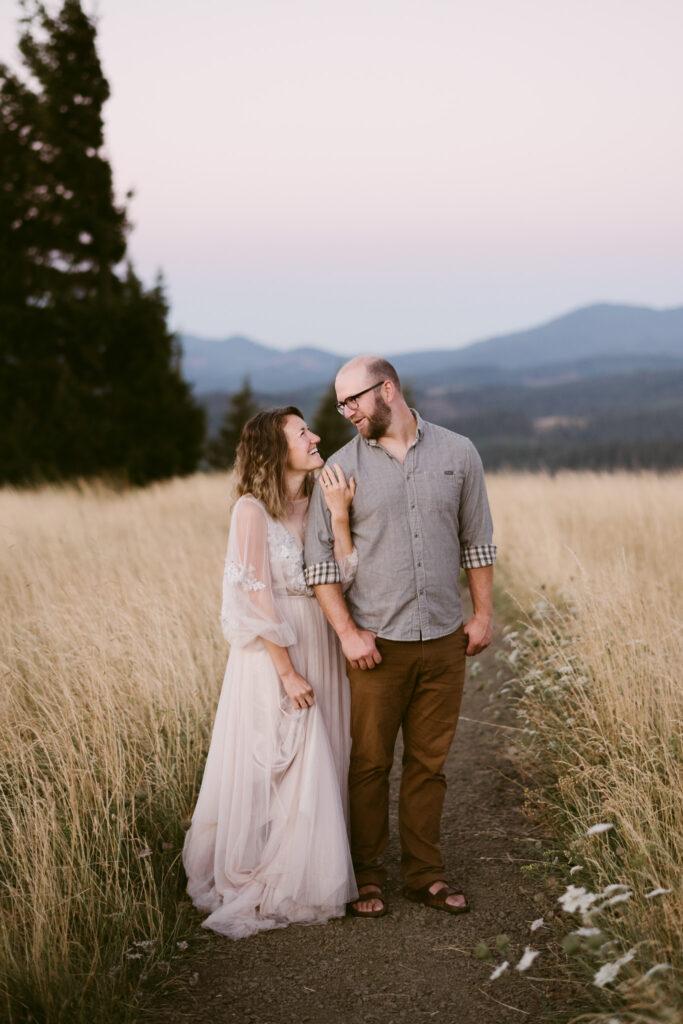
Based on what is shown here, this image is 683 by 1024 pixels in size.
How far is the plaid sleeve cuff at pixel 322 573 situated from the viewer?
11.7ft

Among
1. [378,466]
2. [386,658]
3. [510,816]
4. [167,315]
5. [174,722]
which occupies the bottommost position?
[510,816]

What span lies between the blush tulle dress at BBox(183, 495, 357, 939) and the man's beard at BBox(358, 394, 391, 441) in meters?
0.54

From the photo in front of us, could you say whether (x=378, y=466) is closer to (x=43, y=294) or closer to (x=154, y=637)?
(x=154, y=637)

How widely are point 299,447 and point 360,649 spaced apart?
0.88m

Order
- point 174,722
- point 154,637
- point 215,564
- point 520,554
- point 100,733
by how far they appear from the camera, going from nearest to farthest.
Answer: point 100,733, point 174,722, point 154,637, point 215,564, point 520,554

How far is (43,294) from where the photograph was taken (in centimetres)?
1838

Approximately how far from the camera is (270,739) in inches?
145

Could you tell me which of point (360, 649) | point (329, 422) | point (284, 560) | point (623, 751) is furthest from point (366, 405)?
point (329, 422)

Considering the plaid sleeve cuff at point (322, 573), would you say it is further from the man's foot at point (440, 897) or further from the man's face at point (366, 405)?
the man's foot at point (440, 897)

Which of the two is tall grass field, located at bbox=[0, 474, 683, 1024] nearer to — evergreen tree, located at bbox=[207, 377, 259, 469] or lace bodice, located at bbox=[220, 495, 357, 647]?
lace bodice, located at bbox=[220, 495, 357, 647]

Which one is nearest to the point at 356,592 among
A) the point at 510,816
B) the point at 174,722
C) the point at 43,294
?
the point at 174,722

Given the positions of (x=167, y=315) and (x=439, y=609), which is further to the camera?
(x=167, y=315)

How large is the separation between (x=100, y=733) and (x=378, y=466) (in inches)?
75.5

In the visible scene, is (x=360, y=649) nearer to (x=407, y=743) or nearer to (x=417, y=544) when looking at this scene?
(x=417, y=544)
